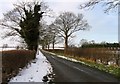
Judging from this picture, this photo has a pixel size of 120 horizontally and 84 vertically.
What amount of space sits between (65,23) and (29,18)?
1554 inches

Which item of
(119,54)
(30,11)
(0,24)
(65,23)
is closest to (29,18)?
(30,11)

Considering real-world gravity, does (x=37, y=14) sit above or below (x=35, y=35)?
above

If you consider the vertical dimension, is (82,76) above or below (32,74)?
below

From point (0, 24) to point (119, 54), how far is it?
3144cm

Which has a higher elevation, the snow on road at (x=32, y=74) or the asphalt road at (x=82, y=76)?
the snow on road at (x=32, y=74)

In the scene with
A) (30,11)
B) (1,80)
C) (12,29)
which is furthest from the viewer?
(12,29)

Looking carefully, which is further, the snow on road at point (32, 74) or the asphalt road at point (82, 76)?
the asphalt road at point (82, 76)

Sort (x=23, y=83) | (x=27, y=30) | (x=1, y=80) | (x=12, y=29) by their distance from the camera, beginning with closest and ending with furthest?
(x=1, y=80), (x=23, y=83), (x=27, y=30), (x=12, y=29)

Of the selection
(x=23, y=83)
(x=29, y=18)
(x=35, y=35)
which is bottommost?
(x=23, y=83)

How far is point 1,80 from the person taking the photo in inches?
480

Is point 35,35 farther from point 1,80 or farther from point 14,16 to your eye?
point 1,80

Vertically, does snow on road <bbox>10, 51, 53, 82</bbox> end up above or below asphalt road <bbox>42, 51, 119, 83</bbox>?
above

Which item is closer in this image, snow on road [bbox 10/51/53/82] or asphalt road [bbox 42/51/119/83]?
snow on road [bbox 10/51/53/82]

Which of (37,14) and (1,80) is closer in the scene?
(1,80)
